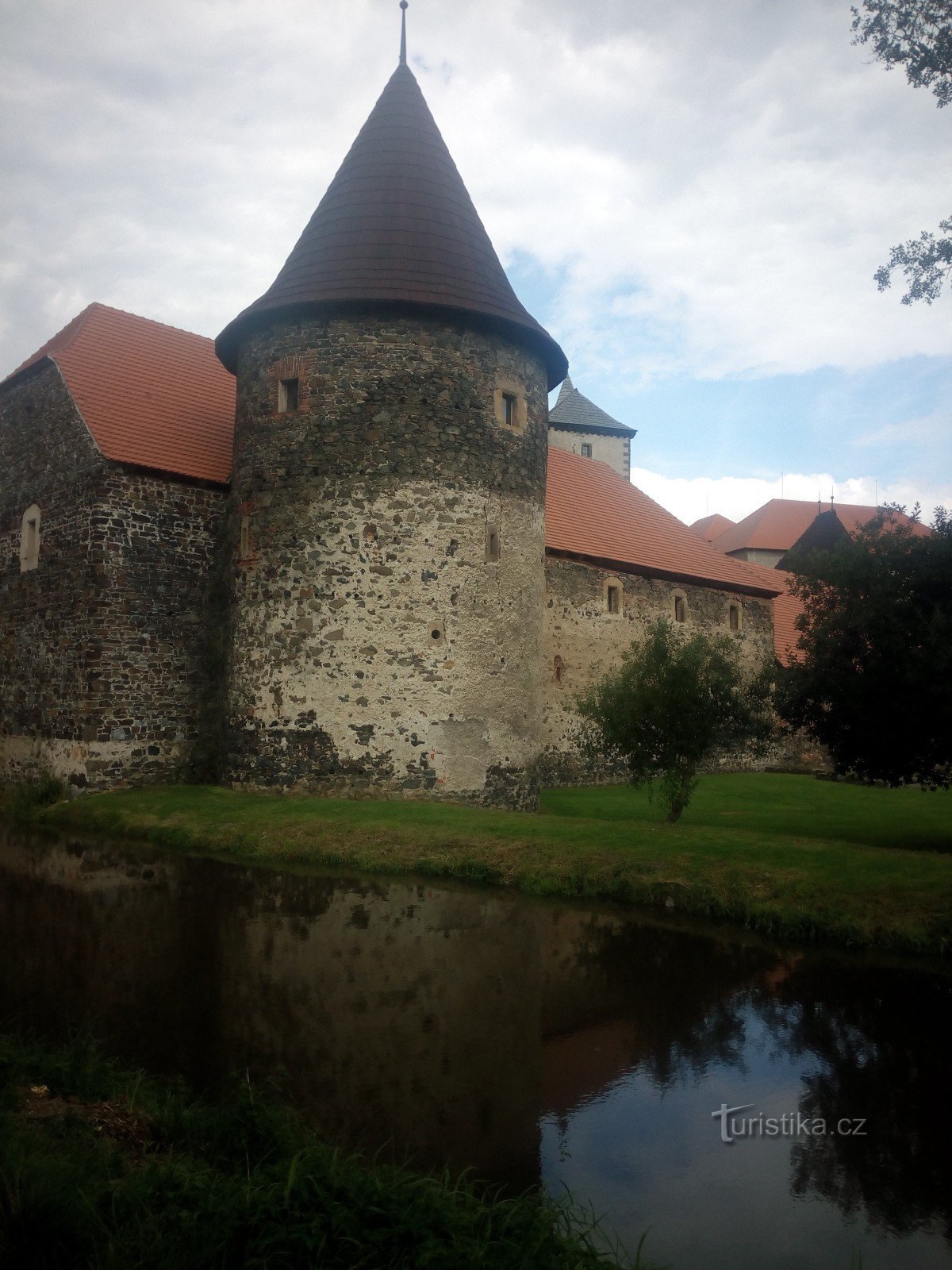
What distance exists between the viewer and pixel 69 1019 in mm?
5852

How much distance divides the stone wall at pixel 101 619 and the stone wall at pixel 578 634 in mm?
7455

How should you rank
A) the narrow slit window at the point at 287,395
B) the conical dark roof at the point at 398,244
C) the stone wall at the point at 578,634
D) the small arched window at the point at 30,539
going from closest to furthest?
the conical dark roof at the point at 398,244 → the narrow slit window at the point at 287,395 → the small arched window at the point at 30,539 → the stone wall at the point at 578,634

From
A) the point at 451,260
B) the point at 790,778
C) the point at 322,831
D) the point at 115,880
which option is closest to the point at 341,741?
the point at 322,831

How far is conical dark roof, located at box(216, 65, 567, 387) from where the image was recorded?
53.0ft

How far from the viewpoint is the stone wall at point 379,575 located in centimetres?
1563

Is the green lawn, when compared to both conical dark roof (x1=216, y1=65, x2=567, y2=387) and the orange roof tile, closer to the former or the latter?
the orange roof tile

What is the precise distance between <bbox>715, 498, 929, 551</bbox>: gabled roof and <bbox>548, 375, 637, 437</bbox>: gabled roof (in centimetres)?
1378

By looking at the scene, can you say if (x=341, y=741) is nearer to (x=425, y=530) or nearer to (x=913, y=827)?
(x=425, y=530)

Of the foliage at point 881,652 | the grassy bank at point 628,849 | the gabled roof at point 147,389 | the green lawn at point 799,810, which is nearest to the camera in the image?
the grassy bank at point 628,849

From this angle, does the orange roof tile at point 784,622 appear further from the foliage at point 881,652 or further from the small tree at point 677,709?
the foliage at point 881,652

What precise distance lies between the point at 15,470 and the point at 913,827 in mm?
17501
